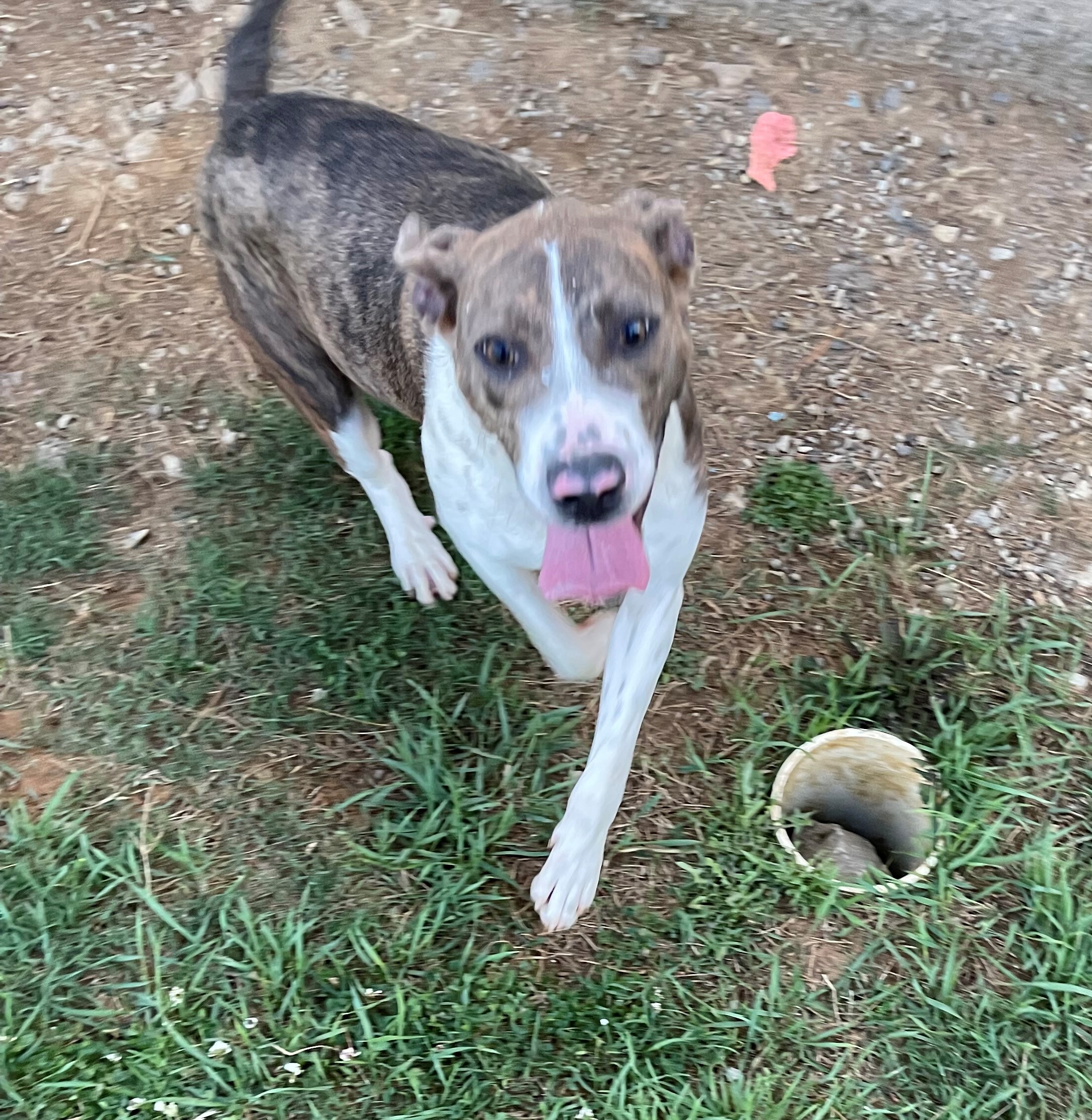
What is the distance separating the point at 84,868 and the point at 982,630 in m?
2.96

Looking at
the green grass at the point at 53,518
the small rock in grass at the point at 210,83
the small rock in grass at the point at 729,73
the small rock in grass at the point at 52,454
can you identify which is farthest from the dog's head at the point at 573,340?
the small rock in grass at the point at 210,83

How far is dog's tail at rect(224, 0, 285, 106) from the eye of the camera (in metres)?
3.21

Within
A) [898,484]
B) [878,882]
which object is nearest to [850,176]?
[898,484]

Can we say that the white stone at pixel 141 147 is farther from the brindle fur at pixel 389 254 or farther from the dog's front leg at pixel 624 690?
the dog's front leg at pixel 624 690

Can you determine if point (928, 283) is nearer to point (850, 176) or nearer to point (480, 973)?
point (850, 176)

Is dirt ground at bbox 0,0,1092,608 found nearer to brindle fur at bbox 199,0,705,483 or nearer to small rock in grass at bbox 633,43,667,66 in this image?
small rock in grass at bbox 633,43,667,66

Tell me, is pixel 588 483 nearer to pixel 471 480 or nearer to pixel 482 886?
pixel 471 480

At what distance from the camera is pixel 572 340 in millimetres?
2090

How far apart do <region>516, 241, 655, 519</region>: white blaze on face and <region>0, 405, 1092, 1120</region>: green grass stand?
141cm

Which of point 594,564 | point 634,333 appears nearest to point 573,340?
point 634,333

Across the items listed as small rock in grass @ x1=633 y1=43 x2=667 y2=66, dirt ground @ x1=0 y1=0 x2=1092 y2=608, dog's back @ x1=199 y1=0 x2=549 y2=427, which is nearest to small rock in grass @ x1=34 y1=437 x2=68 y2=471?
dirt ground @ x1=0 y1=0 x2=1092 y2=608

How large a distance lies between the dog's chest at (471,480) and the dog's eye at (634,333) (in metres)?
0.39

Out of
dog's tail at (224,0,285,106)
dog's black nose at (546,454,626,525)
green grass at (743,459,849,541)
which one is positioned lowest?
green grass at (743,459,849,541)

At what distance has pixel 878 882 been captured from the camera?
301cm
